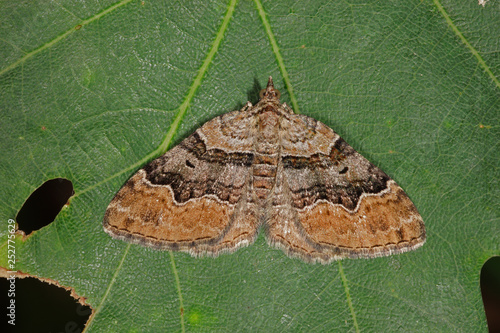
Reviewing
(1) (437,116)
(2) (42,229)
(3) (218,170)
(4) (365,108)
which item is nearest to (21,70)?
(2) (42,229)

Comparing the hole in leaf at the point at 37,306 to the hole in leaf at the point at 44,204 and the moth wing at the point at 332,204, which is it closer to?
the hole in leaf at the point at 44,204

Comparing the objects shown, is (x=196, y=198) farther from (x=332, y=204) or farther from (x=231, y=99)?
(x=332, y=204)

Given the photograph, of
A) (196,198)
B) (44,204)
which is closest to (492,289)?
(196,198)

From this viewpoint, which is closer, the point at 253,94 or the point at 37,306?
the point at 253,94

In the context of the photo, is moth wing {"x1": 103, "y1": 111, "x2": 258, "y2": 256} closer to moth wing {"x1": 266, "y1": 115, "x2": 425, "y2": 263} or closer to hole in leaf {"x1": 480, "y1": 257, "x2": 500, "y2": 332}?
moth wing {"x1": 266, "y1": 115, "x2": 425, "y2": 263}

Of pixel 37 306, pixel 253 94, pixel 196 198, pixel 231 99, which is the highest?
pixel 253 94

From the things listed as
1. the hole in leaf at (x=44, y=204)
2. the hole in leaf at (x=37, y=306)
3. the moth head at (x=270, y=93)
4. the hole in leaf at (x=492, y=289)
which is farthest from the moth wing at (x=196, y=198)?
the hole in leaf at (x=492, y=289)
